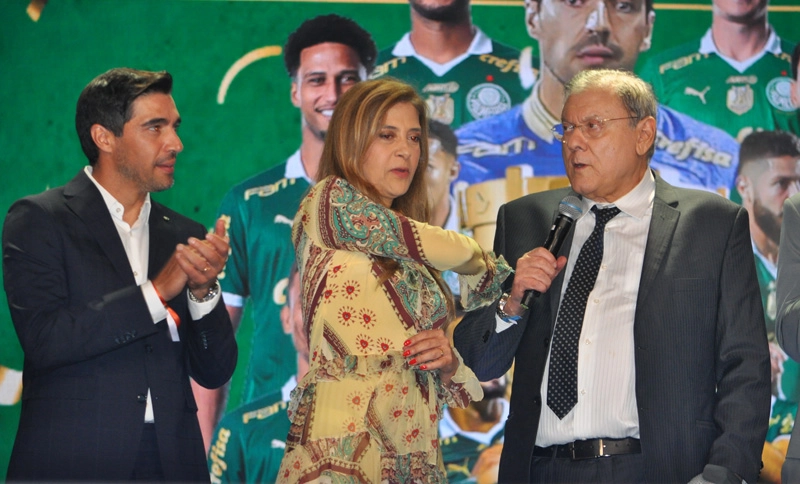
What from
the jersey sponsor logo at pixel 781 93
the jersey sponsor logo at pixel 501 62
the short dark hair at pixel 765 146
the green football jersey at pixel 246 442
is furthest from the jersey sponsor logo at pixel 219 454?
the jersey sponsor logo at pixel 781 93

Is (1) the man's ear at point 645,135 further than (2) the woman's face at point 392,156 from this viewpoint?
Yes

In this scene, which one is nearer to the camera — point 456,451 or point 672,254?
point 672,254

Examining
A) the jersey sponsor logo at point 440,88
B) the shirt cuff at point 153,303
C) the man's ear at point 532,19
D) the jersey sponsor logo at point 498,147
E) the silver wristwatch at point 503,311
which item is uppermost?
the man's ear at point 532,19

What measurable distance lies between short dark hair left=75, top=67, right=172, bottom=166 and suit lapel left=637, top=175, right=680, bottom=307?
1.66 m

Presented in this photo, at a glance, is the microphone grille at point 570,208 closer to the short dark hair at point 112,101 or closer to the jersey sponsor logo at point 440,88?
the short dark hair at point 112,101

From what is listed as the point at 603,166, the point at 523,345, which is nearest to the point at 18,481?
the point at 523,345

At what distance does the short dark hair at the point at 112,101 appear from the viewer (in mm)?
3279

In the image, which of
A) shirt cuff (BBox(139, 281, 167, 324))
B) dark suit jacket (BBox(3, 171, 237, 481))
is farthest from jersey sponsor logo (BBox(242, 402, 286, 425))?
shirt cuff (BBox(139, 281, 167, 324))

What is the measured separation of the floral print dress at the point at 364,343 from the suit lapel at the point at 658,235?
0.52 m

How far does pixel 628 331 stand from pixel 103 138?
1770 mm

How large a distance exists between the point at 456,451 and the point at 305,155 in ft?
5.17

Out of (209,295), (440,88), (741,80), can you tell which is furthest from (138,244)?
(741,80)

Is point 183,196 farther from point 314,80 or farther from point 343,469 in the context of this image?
point 343,469

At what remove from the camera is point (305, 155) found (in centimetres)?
479
